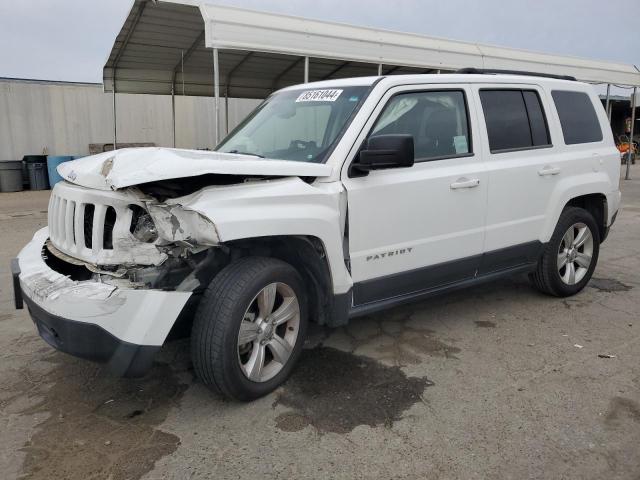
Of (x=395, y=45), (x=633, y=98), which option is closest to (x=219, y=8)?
(x=395, y=45)

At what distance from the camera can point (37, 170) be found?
15008mm

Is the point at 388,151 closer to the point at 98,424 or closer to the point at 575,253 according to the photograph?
the point at 98,424

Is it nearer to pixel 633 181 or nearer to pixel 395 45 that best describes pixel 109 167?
pixel 395 45

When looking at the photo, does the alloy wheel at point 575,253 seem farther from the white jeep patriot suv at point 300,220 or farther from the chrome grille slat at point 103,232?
the chrome grille slat at point 103,232

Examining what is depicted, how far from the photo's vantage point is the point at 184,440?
9.11 feet

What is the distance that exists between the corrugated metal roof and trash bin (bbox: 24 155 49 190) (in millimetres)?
4441

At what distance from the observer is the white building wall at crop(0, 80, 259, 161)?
15406mm

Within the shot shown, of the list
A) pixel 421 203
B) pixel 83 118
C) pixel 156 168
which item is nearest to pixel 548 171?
pixel 421 203

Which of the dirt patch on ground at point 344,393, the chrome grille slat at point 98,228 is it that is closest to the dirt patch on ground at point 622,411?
the dirt patch on ground at point 344,393

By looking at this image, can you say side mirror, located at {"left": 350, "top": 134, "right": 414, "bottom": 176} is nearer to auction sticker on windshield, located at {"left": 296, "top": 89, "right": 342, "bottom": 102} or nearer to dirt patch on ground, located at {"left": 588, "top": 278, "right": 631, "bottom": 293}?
auction sticker on windshield, located at {"left": 296, "top": 89, "right": 342, "bottom": 102}

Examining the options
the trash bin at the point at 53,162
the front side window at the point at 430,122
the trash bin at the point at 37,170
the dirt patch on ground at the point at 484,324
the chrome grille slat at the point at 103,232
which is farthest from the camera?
the trash bin at the point at 37,170

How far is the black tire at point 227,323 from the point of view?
2.84m

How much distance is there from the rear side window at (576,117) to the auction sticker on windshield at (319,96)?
6.98ft

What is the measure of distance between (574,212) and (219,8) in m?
5.82
